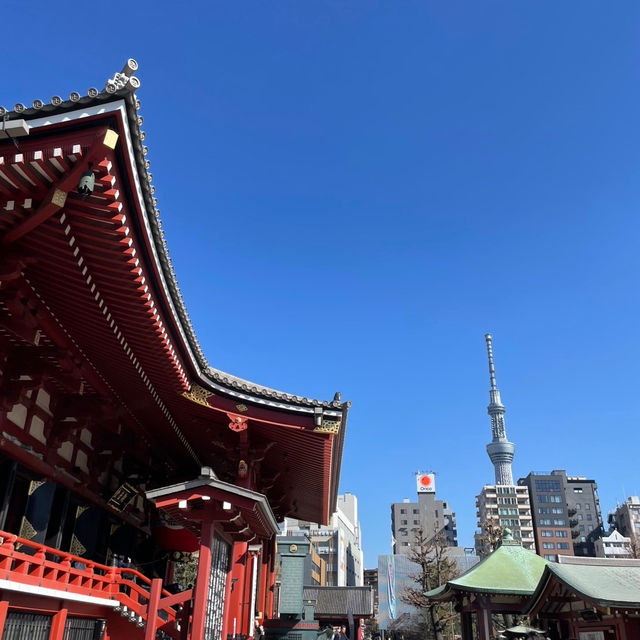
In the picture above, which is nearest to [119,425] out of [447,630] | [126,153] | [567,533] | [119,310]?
[119,310]

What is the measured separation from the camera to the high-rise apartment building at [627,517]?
103062 millimetres

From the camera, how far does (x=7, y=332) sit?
9.86m

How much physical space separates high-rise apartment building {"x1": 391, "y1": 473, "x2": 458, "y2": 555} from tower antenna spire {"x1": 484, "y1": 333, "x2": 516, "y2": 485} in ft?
141

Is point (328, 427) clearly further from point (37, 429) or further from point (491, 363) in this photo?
point (491, 363)

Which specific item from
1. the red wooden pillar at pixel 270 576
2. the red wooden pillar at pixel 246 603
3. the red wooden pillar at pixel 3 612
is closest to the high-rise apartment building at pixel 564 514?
the red wooden pillar at pixel 270 576

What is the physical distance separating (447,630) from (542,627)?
3294 centimetres

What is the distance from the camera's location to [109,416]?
13.1 m

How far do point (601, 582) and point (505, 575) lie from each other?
566 cm

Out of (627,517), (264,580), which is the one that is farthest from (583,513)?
(264,580)

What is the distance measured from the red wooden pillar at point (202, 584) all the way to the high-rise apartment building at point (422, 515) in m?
114

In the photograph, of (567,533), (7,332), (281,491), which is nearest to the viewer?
(7,332)

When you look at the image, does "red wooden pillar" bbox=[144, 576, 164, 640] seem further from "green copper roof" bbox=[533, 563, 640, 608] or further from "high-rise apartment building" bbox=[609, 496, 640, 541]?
"high-rise apartment building" bbox=[609, 496, 640, 541]

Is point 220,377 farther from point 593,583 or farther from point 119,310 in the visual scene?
point 593,583

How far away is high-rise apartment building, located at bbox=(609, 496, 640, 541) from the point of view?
10306 centimetres
